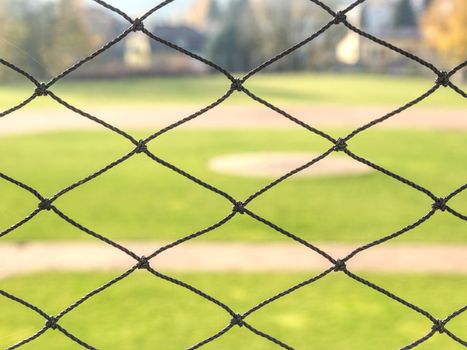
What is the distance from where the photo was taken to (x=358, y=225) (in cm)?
927

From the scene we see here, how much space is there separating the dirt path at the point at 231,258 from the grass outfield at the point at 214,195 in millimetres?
379

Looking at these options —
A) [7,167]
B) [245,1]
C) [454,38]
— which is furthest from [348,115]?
[245,1]

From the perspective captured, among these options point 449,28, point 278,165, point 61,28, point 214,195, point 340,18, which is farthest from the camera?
point 449,28

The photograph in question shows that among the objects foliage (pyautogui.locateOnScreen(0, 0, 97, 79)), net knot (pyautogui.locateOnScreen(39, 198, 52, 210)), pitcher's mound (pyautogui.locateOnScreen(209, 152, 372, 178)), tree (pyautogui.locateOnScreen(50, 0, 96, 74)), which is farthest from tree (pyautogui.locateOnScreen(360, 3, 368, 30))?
net knot (pyautogui.locateOnScreen(39, 198, 52, 210))

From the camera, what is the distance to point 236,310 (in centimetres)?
623

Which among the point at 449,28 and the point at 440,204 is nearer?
the point at 440,204

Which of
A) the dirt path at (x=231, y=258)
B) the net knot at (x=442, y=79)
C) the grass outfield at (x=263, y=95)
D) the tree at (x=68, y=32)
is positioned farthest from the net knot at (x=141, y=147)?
the tree at (x=68, y=32)

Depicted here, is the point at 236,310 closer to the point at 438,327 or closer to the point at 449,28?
the point at 438,327

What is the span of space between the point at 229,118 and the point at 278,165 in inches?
373

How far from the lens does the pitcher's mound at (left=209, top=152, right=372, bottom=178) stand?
1299 centimetres

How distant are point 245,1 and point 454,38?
22268 millimetres

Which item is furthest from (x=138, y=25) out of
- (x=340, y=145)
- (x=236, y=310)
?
(x=236, y=310)

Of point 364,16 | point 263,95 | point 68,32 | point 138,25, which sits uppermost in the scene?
point 364,16

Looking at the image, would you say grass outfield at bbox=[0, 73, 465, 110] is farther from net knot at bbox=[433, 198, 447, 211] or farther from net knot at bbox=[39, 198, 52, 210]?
net knot at bbox=[433, 198, 447, 211]
